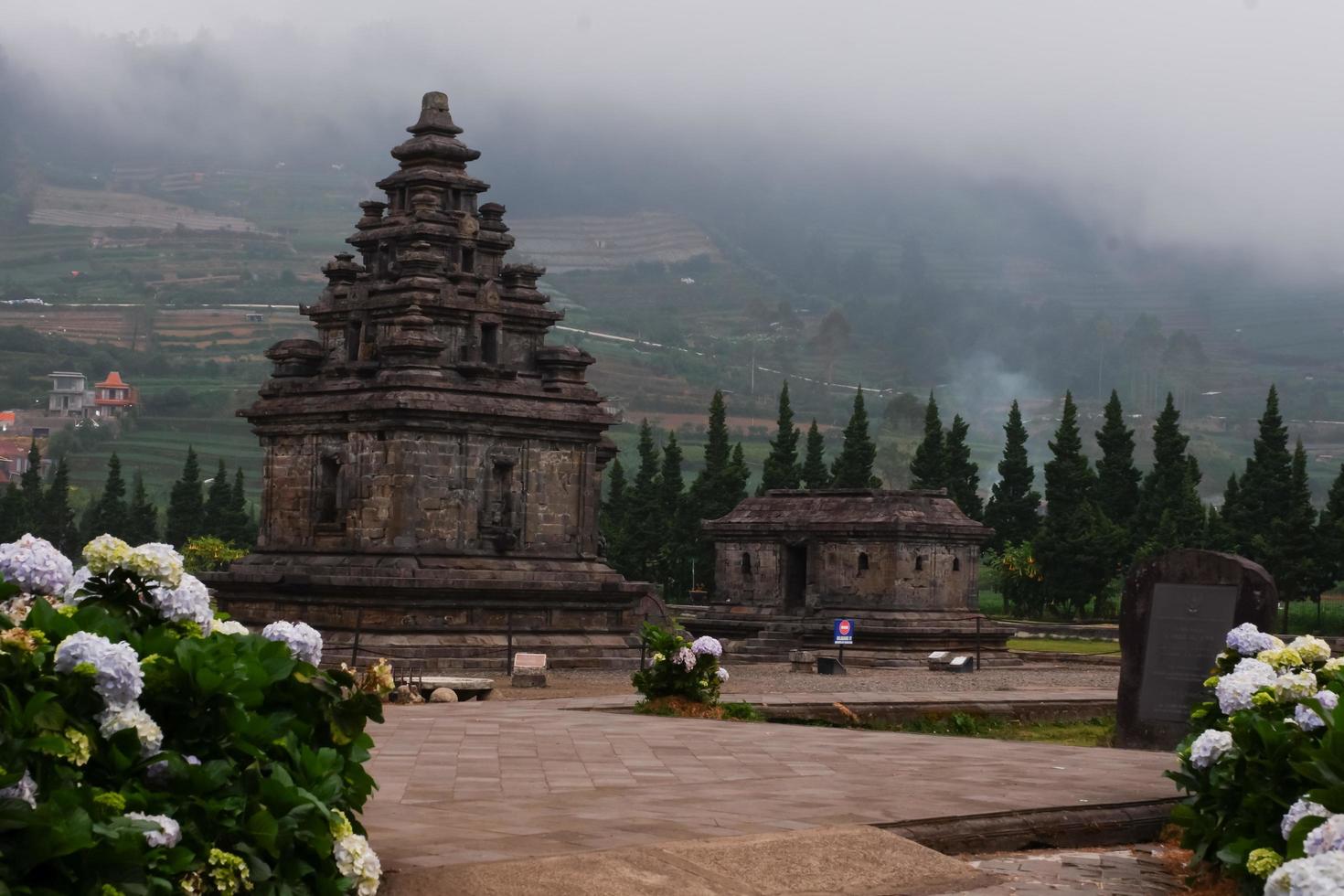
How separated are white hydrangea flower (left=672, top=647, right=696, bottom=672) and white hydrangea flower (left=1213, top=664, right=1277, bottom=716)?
12.3 m

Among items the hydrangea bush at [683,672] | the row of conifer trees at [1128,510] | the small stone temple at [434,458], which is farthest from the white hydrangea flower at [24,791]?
the row of conifer trees at [1128,510]

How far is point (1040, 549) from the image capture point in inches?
3004

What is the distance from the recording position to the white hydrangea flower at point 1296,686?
1006 centimetres

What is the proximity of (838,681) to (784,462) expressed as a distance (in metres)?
47.0

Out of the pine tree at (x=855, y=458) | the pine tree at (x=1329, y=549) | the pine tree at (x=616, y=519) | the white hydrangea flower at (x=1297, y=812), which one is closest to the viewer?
the white hydrangea flower at (x=1297, y=812)

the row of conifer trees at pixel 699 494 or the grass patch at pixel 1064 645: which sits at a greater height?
the row of conifer trees at pixel 699 494

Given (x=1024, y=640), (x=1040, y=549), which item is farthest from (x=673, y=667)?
(x=1040, y=549)

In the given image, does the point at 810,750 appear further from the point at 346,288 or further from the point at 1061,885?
the point at 346,288

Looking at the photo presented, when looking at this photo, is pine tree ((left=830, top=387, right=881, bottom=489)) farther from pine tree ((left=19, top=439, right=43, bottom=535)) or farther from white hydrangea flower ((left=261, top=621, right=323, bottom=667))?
white hydrangea flower ((left=261, top=621, right=323, bottom=667))

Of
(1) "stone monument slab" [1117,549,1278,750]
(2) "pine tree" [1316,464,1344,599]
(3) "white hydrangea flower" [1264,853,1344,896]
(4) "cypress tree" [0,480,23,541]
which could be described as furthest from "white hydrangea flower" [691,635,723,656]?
(4) "cypress tree" [0,480,23,541]

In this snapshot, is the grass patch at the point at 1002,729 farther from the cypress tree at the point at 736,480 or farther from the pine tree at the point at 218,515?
the pine tree at the point at 218,515

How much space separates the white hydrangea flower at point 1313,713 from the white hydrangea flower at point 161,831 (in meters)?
5.34

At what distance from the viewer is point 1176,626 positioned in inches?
724

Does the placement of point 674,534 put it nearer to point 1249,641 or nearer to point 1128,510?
point 1128,510
